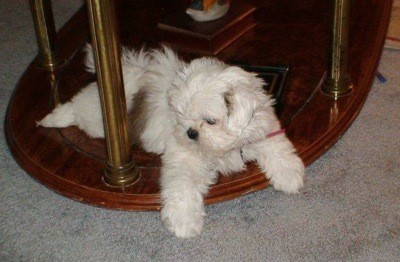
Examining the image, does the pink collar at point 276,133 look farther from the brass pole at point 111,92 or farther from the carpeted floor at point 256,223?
the brass pole at point 111,92

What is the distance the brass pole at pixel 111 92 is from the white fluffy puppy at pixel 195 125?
5.7 inches

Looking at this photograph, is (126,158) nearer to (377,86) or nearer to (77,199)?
(77,199)

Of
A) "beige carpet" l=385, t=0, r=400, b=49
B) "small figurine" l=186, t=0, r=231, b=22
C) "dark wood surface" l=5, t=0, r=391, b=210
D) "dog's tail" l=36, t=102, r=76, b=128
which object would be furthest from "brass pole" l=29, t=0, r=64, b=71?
"beige carpet" l=385, t=0, r=400, b=49

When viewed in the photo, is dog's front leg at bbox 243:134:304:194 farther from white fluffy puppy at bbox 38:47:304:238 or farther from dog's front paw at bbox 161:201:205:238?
dog's front paw at bbox 161:201:205:238

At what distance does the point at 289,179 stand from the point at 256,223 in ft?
0.61

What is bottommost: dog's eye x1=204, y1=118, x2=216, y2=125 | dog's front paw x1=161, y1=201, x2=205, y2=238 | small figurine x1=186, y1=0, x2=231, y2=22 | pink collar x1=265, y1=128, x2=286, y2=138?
dog's front paw x1=161, y1=201, x2=205, y2=238

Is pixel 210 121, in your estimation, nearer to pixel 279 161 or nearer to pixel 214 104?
pixel 214 104

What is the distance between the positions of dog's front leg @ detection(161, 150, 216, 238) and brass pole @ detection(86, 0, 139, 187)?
5.7 inches

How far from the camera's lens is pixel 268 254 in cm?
165

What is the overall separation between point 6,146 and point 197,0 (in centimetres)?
109

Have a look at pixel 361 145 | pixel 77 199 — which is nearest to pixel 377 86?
pixel 361 145

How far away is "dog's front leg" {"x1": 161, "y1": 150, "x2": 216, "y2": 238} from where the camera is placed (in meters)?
1.69

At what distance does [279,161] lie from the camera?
185 centimetres

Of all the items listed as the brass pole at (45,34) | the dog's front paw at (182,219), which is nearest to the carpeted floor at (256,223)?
the dog's front paw at (182,219)
